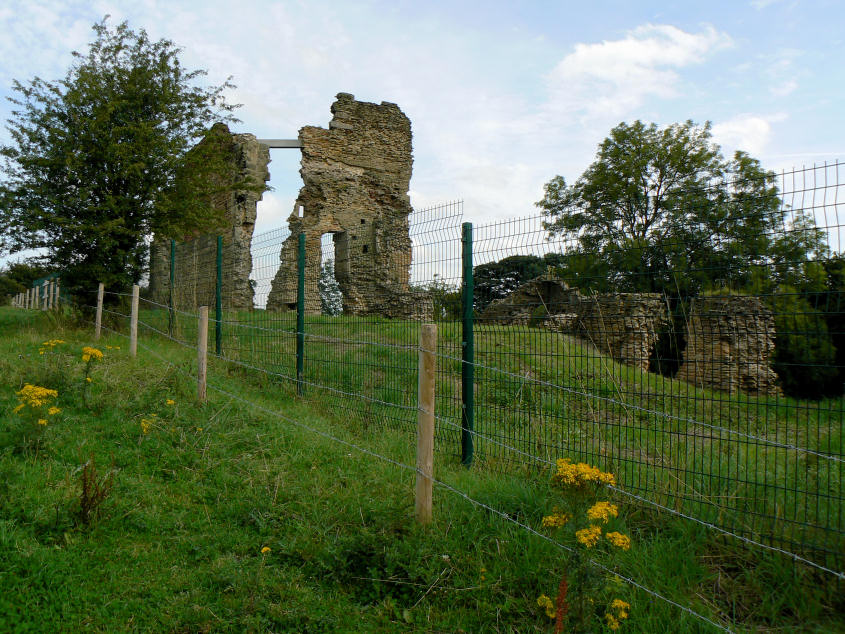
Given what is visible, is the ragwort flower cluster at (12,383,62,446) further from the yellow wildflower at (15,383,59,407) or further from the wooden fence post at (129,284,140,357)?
the wooden fence post at (129,284,140,357)

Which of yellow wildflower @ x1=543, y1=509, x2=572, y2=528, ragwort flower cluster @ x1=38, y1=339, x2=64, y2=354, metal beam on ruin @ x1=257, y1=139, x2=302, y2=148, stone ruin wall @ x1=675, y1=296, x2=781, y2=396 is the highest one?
metal beam on ruin @ x1=257, y1=139, x2=302, y2=148

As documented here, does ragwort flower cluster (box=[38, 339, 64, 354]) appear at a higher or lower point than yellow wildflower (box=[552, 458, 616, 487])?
higher

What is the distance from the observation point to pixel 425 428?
354 centimetres

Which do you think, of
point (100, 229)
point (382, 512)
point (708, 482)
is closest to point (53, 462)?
point (382, 512)

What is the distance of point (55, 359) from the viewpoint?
23.7 ft

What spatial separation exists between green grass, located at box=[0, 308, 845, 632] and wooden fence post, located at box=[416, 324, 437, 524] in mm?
142

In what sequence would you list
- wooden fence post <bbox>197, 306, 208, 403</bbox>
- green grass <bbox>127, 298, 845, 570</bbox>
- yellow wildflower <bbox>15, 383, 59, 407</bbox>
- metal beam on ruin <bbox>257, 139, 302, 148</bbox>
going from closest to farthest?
1. green grass <bbox>127, 298, 845, 570</bbox>
2. yellow wildflower <bbox>15, 383, 59, 407</bbox>
3. wooden fence post <bbox>197, 306, 208, 403</bbox>
4. metal beam on ruin <bbox>257, 139, 302, 148</bbox>

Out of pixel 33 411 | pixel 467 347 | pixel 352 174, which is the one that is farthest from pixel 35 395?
pixel 352 174

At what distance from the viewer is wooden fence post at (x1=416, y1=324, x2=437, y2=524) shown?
137 inches

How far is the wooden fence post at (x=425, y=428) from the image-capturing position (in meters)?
3.49

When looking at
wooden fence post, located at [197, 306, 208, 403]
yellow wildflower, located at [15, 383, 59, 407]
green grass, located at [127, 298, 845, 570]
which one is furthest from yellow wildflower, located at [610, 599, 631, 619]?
wooden fence post, located at [197, 306, 208, 403]

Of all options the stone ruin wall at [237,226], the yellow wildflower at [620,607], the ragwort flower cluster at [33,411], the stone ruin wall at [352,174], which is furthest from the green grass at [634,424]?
the stone ruin wall at [352,174]

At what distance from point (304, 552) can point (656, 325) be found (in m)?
2.72

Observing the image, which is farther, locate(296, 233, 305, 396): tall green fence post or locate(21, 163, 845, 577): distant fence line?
locate(296, 233, 305, 396): tall green fence post
